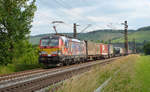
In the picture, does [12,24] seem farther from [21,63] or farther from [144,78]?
[144,78]

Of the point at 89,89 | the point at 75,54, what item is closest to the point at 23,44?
the point at 75,54

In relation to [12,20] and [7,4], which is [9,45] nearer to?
[12,20]

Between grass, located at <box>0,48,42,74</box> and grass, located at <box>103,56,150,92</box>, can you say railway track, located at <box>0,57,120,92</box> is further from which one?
grass, located at <box>103,56,150,92</box>

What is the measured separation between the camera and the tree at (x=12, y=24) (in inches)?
602

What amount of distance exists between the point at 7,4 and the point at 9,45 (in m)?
3.36

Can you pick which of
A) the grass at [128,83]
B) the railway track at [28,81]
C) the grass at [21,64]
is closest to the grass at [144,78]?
the grass at [128,83]

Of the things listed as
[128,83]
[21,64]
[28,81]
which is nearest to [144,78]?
[128,83]

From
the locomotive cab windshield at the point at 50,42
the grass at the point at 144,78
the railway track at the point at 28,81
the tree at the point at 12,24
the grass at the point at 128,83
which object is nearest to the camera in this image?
the grass at the point at 128,83

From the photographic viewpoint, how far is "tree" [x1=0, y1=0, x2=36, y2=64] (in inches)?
602

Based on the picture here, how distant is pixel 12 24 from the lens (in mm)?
15516

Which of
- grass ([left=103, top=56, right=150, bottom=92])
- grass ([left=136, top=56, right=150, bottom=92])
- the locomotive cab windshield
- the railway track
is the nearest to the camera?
grass ([left=103, top=56, right=150, bottom=92])

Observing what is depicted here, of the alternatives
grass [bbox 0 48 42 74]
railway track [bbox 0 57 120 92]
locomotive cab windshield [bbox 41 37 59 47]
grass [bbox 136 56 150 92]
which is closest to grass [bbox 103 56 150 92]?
grass [bbox 136 56 150 92]

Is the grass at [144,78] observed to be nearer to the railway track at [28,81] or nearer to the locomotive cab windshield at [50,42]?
the railway track at [28,81]

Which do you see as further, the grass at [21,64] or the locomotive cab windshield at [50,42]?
the locomotive cab windshield at [50,42]
